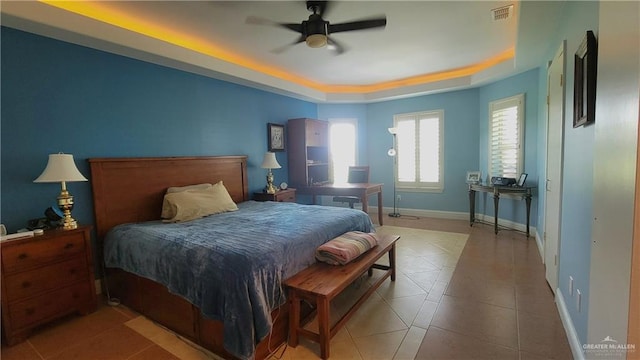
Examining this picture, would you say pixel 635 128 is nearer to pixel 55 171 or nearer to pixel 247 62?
pixel 55 171

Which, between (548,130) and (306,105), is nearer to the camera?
(548,130)

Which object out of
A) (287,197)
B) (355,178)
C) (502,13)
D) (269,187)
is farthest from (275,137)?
(502,13)

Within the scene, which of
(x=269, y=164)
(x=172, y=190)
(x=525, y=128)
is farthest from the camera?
(x=269, y=164)

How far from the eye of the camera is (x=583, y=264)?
1715 mm

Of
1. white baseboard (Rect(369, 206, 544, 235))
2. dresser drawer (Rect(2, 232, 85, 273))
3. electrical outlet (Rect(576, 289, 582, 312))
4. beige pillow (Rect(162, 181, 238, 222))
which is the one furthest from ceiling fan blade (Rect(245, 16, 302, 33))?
white baseboard (Rect(369, 206, 544, 235))

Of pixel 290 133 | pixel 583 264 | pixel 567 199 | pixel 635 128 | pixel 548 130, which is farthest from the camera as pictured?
pixel 290 133

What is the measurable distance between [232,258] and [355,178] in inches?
159

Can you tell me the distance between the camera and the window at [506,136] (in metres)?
4.32

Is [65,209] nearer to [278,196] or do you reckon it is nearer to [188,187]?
[188,187]

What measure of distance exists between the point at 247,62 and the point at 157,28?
131 cm

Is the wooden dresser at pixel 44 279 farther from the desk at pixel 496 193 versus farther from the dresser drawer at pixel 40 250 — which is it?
the desk at pixel 496 193

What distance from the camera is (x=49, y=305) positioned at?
221cm

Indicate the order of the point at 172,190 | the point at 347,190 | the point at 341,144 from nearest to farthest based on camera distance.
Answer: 1. the point at 172,190
2. the point at 347,190
3. the point at 341,144

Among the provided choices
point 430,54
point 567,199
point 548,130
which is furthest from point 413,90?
point 567,199
